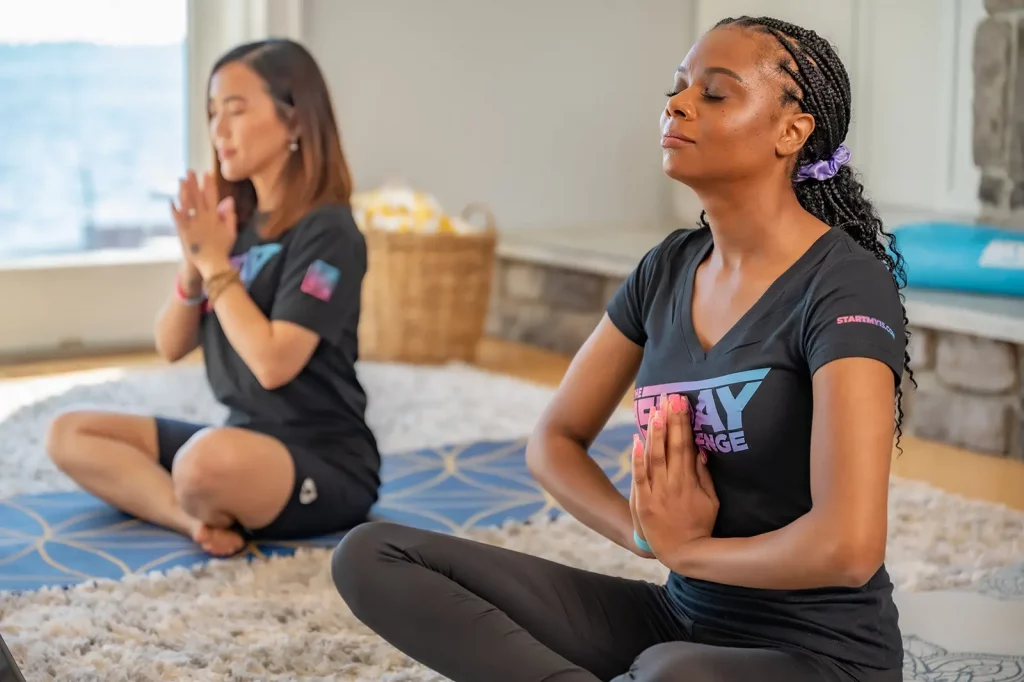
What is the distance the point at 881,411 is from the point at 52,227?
3146 mm

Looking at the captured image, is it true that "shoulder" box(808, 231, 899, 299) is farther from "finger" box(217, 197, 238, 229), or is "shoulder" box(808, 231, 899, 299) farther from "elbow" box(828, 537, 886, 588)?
"finger" box(217, 197, 238, 229)

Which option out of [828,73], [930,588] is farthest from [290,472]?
[828,73]

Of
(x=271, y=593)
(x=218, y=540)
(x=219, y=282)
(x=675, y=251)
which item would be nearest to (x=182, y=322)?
(x=219, y=282)

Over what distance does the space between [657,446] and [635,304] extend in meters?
0.24

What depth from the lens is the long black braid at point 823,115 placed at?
1235mm

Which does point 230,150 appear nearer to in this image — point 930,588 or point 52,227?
point 930,588

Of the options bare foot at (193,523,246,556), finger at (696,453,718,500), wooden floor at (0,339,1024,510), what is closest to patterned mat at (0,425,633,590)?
bare foot at (193,523,246,556)

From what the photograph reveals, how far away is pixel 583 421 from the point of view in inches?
56.7

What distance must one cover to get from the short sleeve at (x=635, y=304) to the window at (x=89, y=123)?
9.11ft

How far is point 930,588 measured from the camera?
6.54 ft

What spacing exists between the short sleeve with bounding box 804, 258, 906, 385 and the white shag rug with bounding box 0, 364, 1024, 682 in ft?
2.28

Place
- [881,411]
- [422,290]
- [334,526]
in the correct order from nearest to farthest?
1. [881,411]
2. [334,526]
3. [422,290]

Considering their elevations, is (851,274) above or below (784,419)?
above

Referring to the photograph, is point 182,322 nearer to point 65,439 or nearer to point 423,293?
point 65,439
